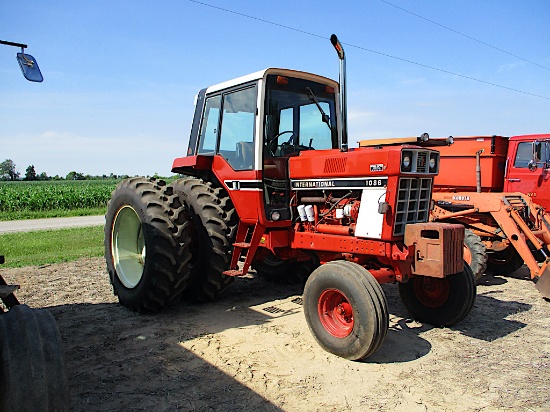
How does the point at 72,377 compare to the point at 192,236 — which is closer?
the point at 72,377

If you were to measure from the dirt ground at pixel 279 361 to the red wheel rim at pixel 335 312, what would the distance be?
254mm

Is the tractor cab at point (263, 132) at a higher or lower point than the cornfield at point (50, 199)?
higher

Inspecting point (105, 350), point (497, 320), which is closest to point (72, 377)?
point (105, 350)

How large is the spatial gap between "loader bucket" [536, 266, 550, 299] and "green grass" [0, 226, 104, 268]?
783cm

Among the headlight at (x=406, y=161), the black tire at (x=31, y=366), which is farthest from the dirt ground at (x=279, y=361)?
the headlight at (x=406, y=161)

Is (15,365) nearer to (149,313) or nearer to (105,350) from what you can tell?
(105,350)

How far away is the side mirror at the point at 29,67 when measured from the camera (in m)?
3.05

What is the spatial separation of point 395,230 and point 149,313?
297 cm

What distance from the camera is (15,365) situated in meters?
2.33

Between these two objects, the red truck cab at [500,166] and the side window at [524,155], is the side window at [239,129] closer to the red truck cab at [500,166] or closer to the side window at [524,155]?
the red truck cab at [500,166]

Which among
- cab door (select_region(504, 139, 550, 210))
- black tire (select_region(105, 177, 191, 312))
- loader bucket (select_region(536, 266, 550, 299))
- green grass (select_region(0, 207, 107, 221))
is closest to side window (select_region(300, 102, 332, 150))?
black tire (select_region(105, 177, 191, 312))

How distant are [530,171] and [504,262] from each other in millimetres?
2095

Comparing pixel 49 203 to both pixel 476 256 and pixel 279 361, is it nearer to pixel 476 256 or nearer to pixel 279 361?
pixel 476 256

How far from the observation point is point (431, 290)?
5055 millimetres
